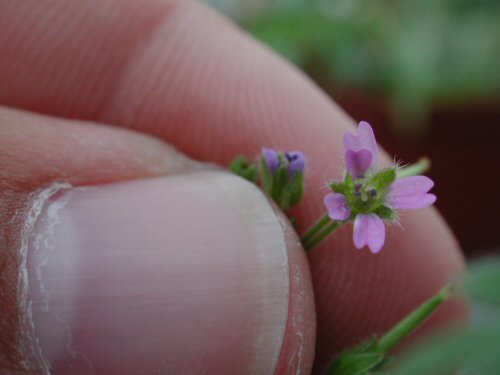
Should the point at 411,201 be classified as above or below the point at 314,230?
above

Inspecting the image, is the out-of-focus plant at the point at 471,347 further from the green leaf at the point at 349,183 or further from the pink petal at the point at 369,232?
the green leaf at the point at 349,183

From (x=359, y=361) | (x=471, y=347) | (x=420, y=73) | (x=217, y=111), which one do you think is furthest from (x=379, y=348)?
(x=420, y=73)

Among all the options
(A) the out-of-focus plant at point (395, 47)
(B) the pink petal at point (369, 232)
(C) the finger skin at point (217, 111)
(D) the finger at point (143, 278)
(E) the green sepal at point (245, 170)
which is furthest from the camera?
(A) the out-of-focus plant at point (395, 47)

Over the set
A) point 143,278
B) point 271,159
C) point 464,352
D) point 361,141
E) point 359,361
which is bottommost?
point 359,361

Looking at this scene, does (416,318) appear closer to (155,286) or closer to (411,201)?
(411,201)

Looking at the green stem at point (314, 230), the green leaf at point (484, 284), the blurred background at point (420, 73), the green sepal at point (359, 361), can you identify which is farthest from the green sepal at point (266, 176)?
the blurred background at point (420, 73)

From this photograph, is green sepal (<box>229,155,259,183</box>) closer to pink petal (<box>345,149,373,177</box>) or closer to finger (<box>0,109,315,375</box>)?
finger (<box>0,109,315,375</box>)

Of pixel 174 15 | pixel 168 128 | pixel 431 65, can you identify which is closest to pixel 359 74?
pixel 431 65
